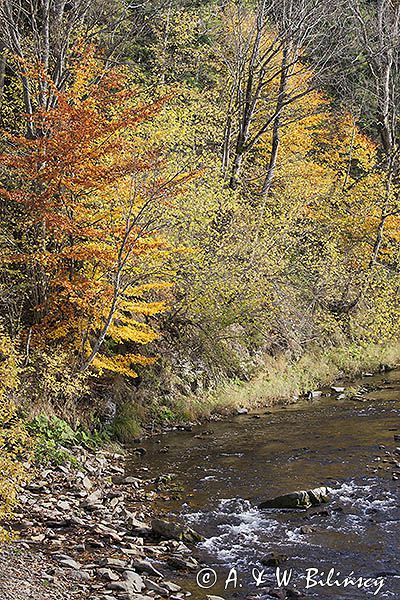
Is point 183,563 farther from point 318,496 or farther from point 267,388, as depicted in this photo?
point 267,388

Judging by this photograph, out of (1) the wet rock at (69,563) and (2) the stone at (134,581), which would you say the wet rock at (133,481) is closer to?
(1) the wet rock at (69,563)

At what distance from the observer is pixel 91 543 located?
7.60 metres

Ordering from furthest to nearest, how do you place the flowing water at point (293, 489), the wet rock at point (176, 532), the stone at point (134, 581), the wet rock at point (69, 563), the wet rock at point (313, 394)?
the wet rock at point (313, 394) < the wet rock at point (176, 532) < the flowing water at point (293, 489) < the wet rock at point (69, 563) < the stone at point (134, 581)

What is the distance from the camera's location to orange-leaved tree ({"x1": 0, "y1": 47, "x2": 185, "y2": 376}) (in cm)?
1167

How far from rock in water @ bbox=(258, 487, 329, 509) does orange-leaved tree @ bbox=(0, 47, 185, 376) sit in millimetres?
4471

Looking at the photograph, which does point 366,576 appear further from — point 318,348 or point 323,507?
point 318,348

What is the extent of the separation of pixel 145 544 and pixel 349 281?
52.7 ft

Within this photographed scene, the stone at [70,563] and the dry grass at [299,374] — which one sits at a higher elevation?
the stone at [70,563]

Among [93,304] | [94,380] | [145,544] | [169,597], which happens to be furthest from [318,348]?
[169,597]

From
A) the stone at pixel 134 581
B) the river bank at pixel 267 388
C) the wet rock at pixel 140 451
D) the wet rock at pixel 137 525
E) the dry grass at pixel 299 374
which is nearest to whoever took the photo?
the stone at pixel 134 581

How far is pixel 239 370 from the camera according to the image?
59.0 feet

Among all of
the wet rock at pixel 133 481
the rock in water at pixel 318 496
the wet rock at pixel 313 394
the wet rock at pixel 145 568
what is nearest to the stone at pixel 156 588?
the wet rock at pixel 145 568
